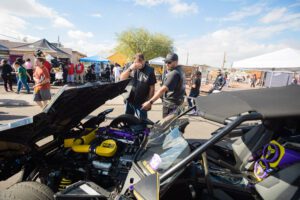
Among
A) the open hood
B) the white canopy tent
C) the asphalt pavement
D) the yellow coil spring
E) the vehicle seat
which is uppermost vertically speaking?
the white canopy tent

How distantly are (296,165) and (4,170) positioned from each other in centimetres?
271

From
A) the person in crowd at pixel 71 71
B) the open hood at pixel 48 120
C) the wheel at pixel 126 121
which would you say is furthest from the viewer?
the person in crowd at pixel 71 71

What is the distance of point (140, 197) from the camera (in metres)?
1.41

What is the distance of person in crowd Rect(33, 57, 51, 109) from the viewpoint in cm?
549

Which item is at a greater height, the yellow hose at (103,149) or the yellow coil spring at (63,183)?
the yellow hose at (103,149)

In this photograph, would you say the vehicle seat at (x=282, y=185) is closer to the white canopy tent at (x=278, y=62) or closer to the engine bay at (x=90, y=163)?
the engine bay at (x=90, y=163)

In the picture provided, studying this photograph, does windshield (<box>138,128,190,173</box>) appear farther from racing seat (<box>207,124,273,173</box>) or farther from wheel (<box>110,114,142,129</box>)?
wheel (<box>110,114,142,129</box>)

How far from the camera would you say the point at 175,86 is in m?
3.97

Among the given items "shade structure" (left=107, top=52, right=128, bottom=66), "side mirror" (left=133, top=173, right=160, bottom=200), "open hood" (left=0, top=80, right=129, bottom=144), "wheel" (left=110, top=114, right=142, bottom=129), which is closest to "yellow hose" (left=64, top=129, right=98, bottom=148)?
"open hood" (left=0, top=80, right=129, bottom=144)

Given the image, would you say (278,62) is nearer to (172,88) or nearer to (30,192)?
(172,88)

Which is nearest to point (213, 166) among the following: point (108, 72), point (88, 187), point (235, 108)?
point (235, 108)

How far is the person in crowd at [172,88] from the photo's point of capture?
3.89 metres

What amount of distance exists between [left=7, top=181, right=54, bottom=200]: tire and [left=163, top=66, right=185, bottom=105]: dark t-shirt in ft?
8.60

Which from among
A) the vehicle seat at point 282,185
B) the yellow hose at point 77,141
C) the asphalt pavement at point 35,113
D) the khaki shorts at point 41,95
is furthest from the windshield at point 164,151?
the khaki shorts at point 41,95
